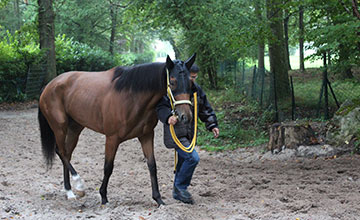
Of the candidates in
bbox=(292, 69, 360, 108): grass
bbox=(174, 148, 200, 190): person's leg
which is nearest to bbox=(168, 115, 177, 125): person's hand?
bbox=(174, 148, 200, 190): person's leg

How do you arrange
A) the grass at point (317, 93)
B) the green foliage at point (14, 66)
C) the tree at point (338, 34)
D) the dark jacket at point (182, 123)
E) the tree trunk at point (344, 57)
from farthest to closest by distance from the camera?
the green foliage at point (14, 66) < the grass at point (317, 93) < the tree trunk at point (344, 57) < the tree at point (338, 34) < the dark jacket at point (182, 123)

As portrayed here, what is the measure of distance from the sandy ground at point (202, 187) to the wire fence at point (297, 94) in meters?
2.60

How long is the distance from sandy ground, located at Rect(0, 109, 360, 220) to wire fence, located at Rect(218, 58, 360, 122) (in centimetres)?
260

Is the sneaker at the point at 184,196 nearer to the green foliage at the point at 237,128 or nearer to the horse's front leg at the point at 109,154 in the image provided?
the horse's front leg at the point at 109,154

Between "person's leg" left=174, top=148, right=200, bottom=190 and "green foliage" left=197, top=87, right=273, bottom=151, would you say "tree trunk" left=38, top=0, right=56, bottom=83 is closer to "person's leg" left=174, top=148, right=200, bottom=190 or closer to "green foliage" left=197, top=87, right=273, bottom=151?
"green foliage" left=197, top=87, right=273, bottom=151

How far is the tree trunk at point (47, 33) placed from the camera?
16891mm

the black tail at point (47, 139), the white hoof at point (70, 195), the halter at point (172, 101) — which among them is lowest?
the white hoof at point (70, 195)

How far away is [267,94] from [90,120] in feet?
25.9

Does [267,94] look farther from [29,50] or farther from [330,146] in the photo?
[29,50]

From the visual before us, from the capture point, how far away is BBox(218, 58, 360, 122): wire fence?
33.7 ft

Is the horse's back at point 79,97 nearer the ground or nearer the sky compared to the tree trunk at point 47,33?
nearer the ground

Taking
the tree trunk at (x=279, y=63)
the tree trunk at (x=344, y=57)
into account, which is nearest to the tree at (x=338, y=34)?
the tree trunk at (x=344, y=57)

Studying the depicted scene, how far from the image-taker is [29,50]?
18.0 m

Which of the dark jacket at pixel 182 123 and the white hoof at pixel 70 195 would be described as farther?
the white hoof at pixel 70 195
